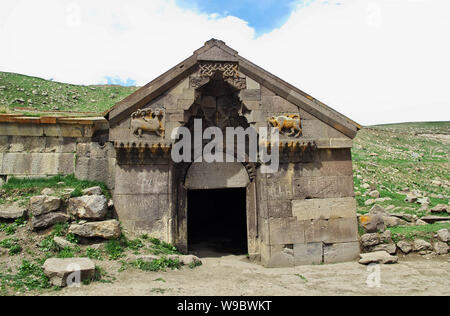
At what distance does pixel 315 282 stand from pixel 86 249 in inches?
170

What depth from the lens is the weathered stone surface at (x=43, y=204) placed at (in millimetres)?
Answer: 6031

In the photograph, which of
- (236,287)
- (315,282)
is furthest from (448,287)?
(236,287)

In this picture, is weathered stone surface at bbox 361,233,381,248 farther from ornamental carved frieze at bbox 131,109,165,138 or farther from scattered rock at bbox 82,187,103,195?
scattered rock at bbox 82,187,103,195

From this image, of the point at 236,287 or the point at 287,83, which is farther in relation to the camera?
the point at 287,83

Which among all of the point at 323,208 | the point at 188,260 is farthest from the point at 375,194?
the point at 188,260

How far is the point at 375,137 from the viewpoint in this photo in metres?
27.3

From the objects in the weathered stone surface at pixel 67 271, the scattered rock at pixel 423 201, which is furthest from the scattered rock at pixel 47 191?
the scattered rock at pixel 423 201

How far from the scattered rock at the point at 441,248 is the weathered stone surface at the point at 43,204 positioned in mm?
8546

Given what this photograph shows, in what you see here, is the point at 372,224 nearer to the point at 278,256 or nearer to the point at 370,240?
the point at 370,240

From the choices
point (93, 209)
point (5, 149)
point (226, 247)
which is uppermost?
point (5, 149)

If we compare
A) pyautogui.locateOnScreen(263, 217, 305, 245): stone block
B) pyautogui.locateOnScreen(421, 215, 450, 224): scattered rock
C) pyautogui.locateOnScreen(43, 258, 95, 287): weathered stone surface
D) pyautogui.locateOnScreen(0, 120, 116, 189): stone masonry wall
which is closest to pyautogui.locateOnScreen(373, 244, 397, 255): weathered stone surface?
pyautogui.locateOnScreen(263, 217, 305, 245): stone block

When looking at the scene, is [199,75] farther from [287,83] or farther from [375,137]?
[375,137]

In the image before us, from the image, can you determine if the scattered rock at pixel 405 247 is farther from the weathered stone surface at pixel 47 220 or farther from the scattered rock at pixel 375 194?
the weathered stone surface at pixel 47 220

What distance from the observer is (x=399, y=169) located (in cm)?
1725
